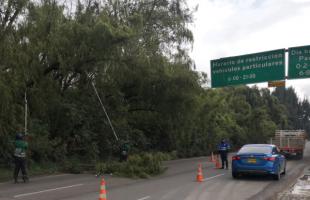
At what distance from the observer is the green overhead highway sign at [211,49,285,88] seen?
2870cm

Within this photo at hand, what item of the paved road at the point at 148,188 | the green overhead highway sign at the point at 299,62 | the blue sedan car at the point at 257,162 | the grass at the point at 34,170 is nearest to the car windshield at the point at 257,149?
the blue sedan car at the point at 257,162

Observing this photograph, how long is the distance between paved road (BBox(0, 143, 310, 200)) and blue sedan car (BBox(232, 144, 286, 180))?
0.39 metres

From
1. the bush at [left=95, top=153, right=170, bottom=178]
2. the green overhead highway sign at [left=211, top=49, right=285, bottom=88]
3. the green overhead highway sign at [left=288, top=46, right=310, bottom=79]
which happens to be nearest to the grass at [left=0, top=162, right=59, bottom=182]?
the bush at [left=95, top=153, right=170, bottom=178]

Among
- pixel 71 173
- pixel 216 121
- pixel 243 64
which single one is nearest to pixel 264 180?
pixel 71 173

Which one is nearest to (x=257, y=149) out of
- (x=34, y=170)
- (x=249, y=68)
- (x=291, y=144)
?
(x=34, y=170)

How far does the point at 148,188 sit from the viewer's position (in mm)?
15070

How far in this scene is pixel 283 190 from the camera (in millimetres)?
14961

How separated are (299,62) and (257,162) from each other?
12.6 m

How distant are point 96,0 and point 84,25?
3.40 m

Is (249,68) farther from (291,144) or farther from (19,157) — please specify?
(19,157)

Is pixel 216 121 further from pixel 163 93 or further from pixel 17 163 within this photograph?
pixel 17 163

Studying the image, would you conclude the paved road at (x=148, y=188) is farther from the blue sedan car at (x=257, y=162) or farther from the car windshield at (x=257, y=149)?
the car windshield at (x=257, y=149)

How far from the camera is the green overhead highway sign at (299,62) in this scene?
2802 centimetres

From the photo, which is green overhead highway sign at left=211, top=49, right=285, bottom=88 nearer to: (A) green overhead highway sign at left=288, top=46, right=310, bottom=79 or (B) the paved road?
(A) green overhead highway sign at left=288, top=46, right=310, bottom=79
